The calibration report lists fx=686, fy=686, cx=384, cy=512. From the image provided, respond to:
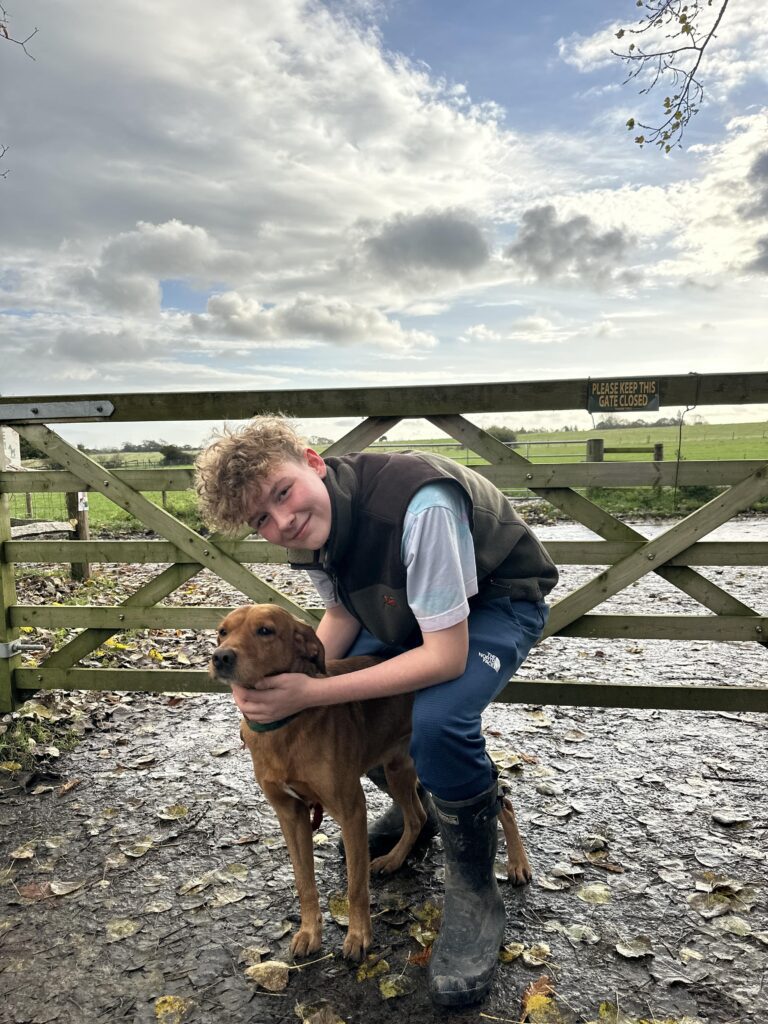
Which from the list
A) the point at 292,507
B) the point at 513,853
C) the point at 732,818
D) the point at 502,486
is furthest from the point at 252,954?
the point at 502,486

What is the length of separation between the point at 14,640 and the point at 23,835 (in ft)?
4.91

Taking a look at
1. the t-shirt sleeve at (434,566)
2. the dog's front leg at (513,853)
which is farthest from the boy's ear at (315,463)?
the dog's front leg at (513,853)

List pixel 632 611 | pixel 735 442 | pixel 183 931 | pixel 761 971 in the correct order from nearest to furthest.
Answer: pixel 761 971, pixel 183 931, pixel 632 611, pixel 735 442

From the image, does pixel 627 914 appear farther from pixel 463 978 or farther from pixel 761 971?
pixel 463 978

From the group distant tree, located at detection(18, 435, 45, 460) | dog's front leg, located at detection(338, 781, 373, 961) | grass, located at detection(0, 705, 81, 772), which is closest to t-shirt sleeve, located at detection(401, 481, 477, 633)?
dog's front leg, located at detection(338, 781, 373, 961)

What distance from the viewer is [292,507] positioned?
2223mm

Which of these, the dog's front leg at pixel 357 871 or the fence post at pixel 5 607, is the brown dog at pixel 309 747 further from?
the fence post at pixel 5 607

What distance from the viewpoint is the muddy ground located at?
2309 mm

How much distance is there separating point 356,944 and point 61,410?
3.30 m

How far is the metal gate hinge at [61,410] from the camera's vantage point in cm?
411

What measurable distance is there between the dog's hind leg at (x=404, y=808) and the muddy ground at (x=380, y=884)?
3.1 inches

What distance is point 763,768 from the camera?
3867mm

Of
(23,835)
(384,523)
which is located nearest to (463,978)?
(384,523)

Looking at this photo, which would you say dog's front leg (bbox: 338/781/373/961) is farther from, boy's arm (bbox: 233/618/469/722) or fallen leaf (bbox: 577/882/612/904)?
fallen leaf (bbox: 577/882/612/904)
